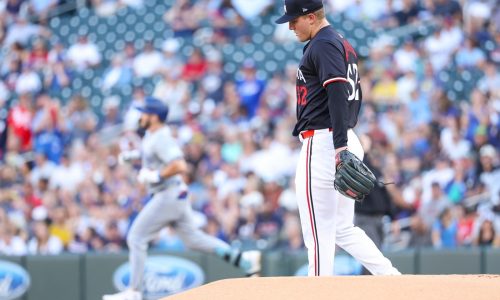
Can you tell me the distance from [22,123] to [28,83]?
1017 mm

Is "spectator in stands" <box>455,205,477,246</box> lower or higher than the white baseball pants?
lower

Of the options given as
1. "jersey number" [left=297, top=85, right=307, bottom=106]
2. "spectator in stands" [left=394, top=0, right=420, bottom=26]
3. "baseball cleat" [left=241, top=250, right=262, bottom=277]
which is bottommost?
"baseball cleat" [left=241, top=250, right=262, bottom=277]

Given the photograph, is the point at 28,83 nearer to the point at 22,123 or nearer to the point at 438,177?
the point at 22,123

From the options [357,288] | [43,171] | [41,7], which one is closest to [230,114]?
[43,171]

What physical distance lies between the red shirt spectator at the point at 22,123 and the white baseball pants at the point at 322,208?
9.25 metres

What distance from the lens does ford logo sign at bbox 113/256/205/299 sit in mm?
9680

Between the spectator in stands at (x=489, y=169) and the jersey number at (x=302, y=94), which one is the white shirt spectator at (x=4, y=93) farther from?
the jersey number at (x=302, y=94)

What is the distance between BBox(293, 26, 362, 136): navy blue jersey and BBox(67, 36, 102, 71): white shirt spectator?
10.1 m

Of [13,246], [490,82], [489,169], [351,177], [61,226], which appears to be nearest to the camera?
[351,177]

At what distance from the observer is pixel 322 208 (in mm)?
5523

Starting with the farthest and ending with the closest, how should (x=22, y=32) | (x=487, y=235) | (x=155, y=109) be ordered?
(x=22, y=32) < (x=487, y=235) < (x=155, y=109)

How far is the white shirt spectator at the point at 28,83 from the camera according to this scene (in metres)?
15.1

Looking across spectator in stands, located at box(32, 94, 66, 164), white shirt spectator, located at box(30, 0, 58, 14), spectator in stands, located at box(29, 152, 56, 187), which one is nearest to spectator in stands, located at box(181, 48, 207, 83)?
spectator in stands, located at box(32, 94, 66, 164)

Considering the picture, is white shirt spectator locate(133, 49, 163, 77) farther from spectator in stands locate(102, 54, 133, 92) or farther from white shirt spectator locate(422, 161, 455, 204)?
white shirt spectator locate(422, 161, 455, 204)
